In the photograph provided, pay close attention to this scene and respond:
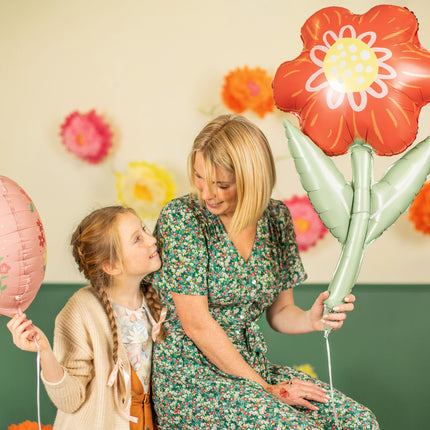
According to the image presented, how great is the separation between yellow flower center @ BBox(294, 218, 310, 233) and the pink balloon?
1.11 meters

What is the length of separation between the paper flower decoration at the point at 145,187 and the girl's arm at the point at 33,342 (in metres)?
0.95

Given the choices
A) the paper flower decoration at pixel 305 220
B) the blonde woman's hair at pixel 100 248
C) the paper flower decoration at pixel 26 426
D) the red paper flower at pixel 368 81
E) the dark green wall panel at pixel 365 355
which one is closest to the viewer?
the red paper flower at pixel 368 81

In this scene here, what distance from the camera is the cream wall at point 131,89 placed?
7.14ft

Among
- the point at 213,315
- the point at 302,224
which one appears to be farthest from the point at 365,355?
the point at 213,315

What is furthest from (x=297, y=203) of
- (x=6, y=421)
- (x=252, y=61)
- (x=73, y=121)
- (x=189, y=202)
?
(x=6, y=421)

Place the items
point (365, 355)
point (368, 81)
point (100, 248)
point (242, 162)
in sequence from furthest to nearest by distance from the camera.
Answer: point (365, 355) < point (100, 248) < point (242, 162) < point (368, 81)

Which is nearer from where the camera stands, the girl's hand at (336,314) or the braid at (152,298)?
the girl's hand at (336,314)

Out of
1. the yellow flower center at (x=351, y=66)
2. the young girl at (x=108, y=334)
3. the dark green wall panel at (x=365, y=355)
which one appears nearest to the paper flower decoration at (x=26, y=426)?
the dark green wall panel at (x=365, y=355)

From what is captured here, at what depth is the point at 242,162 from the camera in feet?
4.67

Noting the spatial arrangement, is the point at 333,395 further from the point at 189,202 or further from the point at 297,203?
the point at 297,203

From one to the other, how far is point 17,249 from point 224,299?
21.3 inches

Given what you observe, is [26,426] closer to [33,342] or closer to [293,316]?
[33,342]

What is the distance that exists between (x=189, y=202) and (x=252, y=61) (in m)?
0.84

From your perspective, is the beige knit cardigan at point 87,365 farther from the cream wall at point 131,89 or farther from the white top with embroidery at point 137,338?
the cream wall at point 131,89
